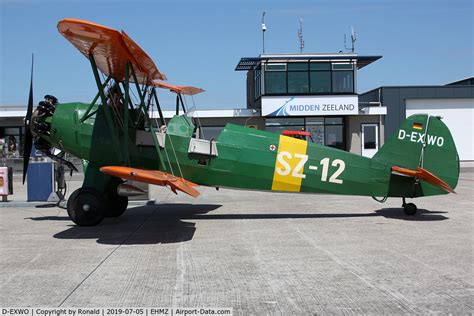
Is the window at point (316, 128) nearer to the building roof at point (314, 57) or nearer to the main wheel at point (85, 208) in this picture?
the building roof at point (314, 57)

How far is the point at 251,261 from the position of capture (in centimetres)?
639

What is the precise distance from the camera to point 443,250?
274 inches

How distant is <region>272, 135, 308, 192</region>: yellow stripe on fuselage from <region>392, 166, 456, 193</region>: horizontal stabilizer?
2049mm

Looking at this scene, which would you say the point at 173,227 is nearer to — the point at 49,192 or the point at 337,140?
the point at 49,192

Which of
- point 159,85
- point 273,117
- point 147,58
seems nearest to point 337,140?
point 273,117

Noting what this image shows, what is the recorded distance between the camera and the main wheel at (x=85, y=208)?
359 inches


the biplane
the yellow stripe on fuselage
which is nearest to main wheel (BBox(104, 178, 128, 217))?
the biplane

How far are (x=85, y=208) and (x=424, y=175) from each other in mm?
6928

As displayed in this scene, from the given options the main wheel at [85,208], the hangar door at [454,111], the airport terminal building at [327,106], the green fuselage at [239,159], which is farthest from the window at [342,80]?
the main wheel at [85,208]

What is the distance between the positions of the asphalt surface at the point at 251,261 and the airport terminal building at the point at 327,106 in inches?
773

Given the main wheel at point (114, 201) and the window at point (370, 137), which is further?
the window at point (370, 137)

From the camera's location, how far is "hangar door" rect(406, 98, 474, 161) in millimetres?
33812

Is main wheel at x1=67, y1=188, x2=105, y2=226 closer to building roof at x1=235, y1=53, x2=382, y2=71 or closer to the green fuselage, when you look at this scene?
the green fuselage

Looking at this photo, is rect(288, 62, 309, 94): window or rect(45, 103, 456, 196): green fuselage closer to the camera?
rect(45, 103, 456, 196): green fuselage
